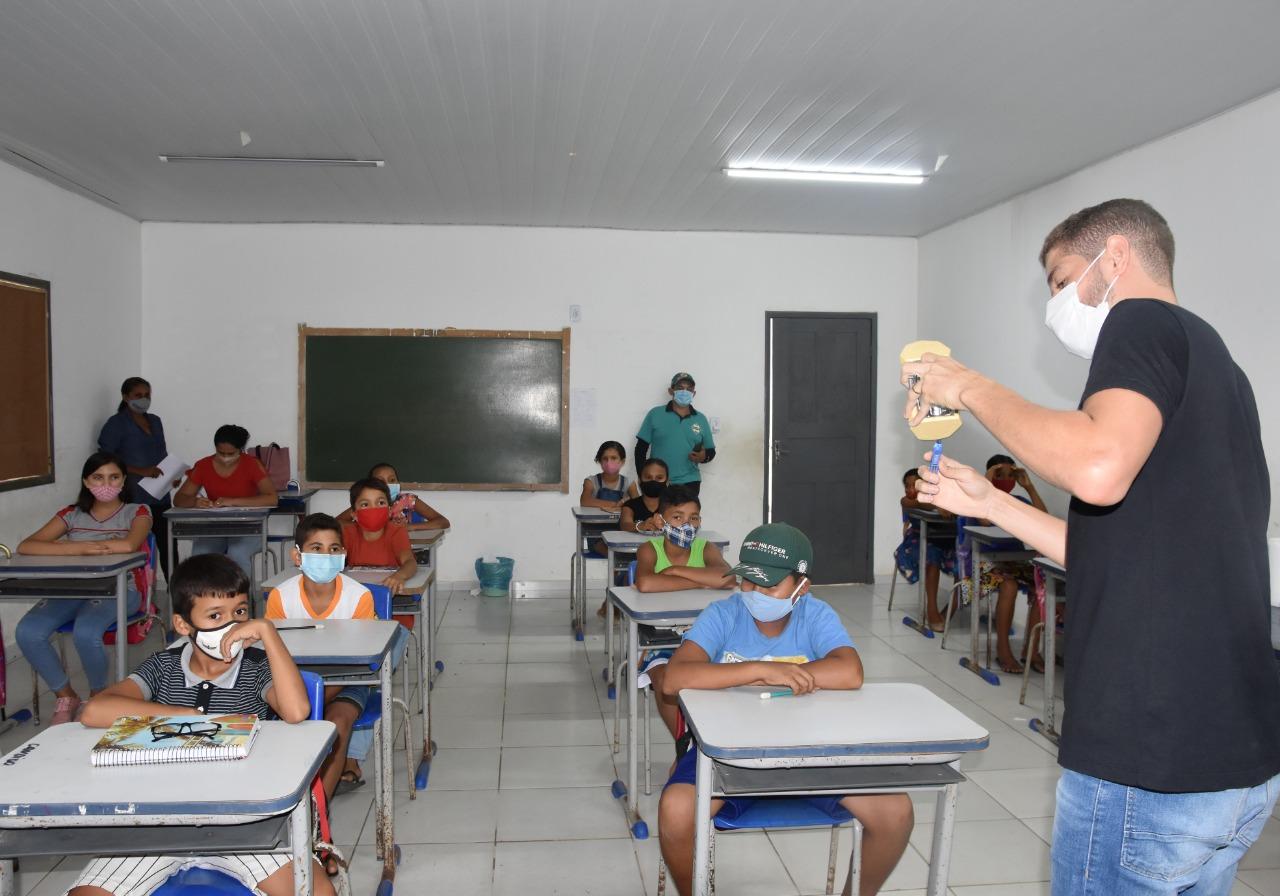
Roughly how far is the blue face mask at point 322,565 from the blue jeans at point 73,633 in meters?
1.53

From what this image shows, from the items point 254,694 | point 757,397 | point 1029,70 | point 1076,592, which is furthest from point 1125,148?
point 254,694

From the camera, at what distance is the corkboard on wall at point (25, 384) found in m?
5.42

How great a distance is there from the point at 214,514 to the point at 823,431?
467cm

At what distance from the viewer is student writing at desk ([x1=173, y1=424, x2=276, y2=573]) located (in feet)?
20.1

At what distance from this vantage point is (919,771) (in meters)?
2.01

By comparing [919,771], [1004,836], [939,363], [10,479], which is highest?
[939,363]

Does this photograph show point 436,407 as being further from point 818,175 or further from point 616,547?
point 818,175

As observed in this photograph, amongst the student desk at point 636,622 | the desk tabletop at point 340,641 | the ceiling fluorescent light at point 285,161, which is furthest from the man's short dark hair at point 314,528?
the ceiling fluorescent light at point 285,161

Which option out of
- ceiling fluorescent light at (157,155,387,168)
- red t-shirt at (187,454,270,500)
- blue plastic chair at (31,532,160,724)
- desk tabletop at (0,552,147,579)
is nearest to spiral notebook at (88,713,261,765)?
desk tabletop at (0,552,147,579)

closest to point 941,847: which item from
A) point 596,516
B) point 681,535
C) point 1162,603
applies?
point 1162,603

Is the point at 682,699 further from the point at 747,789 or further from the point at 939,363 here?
the point at 939,363

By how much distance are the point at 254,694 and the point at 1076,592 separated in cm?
196

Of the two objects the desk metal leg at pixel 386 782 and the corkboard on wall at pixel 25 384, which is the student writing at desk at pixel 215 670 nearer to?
the desk metal leg at pixel 386 782

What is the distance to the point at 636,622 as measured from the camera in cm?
337
